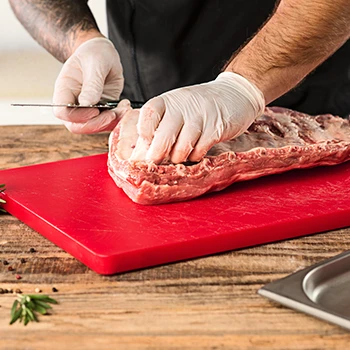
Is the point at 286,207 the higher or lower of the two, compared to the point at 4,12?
higher

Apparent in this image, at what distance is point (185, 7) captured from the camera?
3279 mm

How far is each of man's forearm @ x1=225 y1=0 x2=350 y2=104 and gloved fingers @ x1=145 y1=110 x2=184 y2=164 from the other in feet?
1.23

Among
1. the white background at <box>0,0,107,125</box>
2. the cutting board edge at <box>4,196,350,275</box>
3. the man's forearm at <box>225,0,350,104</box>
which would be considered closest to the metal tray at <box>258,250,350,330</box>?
the cutting board edge at <box>4,196,350,275</box>

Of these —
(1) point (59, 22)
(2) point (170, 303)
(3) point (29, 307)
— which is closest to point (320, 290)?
(2) point (170, 303)

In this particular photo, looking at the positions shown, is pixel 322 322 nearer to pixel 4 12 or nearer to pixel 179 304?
pixel 179 304

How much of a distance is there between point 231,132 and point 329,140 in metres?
0.41

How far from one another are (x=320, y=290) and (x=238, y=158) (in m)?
0.67

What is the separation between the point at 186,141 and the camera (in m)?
2.16

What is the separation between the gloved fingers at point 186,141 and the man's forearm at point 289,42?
13.7 inches

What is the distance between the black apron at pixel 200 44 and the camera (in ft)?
10.7

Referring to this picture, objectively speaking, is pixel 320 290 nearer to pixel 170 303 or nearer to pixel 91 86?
pixel 170 303

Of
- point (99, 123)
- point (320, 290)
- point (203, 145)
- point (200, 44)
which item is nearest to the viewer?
point (320, 290)

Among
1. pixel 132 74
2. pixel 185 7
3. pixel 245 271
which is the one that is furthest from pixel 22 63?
pixel 245 271

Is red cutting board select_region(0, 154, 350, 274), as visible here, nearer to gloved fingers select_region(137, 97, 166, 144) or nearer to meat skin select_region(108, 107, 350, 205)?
meat skin select_region(108, 107, 350, 205)
